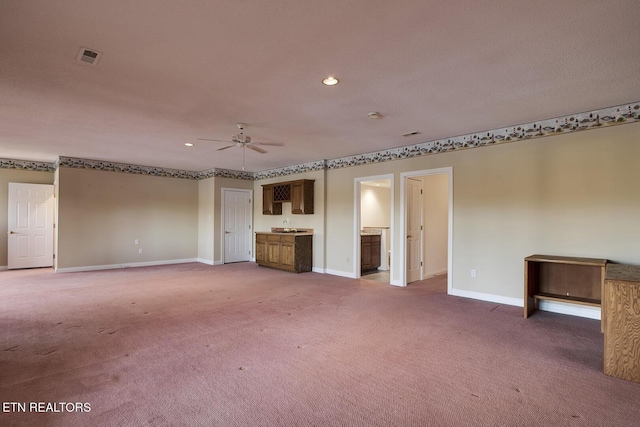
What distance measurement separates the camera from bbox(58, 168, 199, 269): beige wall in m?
6.94

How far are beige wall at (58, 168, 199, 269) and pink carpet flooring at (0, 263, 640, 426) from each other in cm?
243

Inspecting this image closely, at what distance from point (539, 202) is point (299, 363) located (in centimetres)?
373

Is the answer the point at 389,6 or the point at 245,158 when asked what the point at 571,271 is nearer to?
the point at 389,6

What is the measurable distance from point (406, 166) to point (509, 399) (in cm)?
412

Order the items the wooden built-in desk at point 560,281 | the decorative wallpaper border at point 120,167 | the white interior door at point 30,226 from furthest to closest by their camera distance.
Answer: the white interior door at point 30,226 → the decorative wallpaper border at point 120,167 → the wooden built-in desk at point 560,281

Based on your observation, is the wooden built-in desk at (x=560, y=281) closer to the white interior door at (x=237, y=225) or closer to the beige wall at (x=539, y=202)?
the beige wall at (x=539, y=202)

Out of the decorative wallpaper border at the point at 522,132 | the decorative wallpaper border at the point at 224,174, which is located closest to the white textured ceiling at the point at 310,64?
the decorative wallpaper border at the point at 522,132

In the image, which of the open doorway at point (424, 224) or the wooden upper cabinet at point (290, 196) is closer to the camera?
the open doorway at point (424, 224)

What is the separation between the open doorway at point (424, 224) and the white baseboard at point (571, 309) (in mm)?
1289

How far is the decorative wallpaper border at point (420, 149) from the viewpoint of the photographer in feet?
12.4

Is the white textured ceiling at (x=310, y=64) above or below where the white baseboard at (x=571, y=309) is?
above

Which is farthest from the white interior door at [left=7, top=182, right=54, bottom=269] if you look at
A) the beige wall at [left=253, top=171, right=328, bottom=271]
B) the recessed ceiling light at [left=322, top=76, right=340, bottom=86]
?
the recessed ceiling light at [left=322, top=76, right=340, bottom=86]

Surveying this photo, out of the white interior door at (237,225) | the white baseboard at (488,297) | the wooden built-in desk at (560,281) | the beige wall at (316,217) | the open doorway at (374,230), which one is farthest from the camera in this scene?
the white interior door at (237,225)

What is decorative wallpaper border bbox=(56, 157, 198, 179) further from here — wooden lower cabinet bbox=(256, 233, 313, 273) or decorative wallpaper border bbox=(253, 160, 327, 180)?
wooden lower cabinet bbox=(256, 233, 313, 273)
